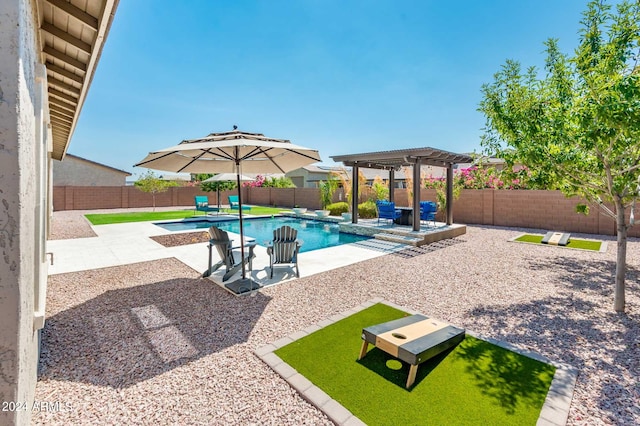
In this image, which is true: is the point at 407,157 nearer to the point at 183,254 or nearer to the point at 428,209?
the point at 428,209

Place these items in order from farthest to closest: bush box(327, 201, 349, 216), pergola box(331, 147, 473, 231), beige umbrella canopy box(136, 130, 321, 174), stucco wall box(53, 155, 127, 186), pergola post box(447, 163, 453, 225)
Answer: stucco wall box(53, 155, 127, 186) < bush box(327, 201, 349, 216) < pergola post box(447, 163, 453, 225) < pergola box(331, 147, 473, 231) < beige umbrella canopy box(136, 130, 321, 174)

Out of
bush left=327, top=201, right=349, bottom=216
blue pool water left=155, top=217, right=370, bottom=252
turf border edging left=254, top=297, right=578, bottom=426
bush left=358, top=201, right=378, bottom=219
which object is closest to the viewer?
turf border edging left=254, top=297, right=578, bottom=426

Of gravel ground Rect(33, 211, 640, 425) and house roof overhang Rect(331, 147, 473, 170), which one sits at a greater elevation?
house roof overhang Rect(331, 147, 473, 170)

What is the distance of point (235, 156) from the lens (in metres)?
6.14

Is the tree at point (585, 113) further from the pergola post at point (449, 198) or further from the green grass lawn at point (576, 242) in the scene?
the pergola post at point (449, 198)

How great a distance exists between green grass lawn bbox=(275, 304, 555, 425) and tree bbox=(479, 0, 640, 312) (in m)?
2.99

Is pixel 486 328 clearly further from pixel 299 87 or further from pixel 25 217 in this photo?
pixel 299 87

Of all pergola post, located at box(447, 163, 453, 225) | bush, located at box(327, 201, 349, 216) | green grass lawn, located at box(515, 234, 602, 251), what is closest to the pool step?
pergola post, located at box(447, 163, 453, 225)

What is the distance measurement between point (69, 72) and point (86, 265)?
5.19m

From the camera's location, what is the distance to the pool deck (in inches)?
274

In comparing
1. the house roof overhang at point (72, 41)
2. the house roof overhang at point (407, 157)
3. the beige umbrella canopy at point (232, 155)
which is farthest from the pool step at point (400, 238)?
the house roof overhang at point (72, 41)

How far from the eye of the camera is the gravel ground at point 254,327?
2.67 meters

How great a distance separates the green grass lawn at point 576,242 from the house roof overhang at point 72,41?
12.7m

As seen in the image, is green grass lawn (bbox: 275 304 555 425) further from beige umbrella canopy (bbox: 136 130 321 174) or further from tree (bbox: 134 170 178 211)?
tree (bbox: 134 170 178 211)
